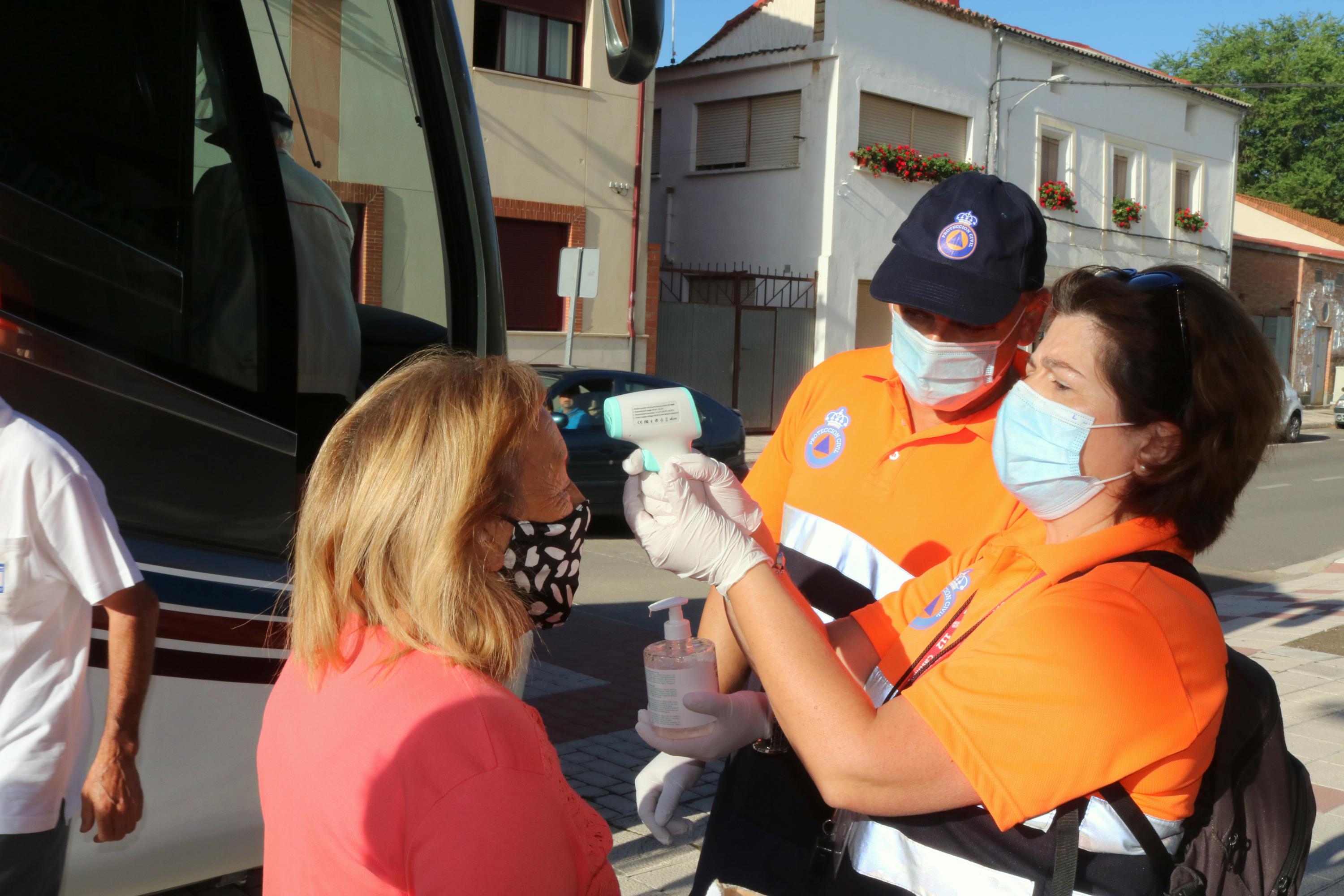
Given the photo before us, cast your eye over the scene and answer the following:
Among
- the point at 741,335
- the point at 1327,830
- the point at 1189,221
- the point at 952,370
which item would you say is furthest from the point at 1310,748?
the point at 1189,221

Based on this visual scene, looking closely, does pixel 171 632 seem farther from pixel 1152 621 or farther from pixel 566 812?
pixel 1152 621

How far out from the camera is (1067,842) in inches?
57.8

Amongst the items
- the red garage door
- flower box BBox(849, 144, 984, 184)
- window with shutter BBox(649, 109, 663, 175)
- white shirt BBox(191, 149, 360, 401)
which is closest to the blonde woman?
white shirt BBox(191, 149, 360, 401)

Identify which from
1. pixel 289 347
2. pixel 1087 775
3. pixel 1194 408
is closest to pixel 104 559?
pixel 289 347

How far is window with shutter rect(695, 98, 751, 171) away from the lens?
67.1ft

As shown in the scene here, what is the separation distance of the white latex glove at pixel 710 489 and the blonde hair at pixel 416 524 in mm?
299

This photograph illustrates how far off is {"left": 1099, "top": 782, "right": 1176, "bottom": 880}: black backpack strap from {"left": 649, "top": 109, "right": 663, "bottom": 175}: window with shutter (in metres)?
20.9

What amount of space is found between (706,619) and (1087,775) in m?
0.93

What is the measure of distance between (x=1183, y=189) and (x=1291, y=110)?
74.6 ft

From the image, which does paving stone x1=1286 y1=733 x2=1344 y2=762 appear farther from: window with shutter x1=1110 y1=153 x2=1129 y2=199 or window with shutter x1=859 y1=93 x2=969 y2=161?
window with shutter x1=1110 y1=153 x2=1129 y2=199

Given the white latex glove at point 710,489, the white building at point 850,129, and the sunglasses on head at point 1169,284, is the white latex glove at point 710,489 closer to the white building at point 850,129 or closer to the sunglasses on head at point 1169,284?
the sunglasses on head at point 1169,284

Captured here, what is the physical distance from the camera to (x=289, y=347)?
2.68 metres

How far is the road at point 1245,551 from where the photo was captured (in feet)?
27.2

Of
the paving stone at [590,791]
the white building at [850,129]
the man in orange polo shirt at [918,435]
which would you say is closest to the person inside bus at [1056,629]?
the man in orange polo shirt at [918,435]
